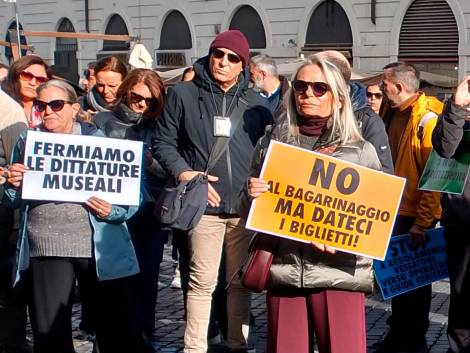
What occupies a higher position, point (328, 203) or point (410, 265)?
point (328, 203)

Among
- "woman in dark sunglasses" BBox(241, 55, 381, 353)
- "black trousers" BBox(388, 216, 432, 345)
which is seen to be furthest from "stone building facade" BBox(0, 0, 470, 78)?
"woman in dark sunglasses" BBox(241, 55, 381, 353)

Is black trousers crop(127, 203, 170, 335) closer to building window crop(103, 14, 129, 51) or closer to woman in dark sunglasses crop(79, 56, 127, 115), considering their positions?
woman in dark sunglasses crop(79, 56, 127, 115)

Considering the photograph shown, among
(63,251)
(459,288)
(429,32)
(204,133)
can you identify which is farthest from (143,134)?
(429,32)

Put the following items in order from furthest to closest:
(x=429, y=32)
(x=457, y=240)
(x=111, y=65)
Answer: (x=429, y=32)
(x=111, y=65)
(x=457, y=240)

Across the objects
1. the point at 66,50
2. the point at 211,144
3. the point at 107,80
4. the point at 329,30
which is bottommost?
the point at 211,144

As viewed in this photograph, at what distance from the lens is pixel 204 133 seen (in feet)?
18.3

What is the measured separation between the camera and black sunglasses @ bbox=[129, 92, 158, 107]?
234 inches

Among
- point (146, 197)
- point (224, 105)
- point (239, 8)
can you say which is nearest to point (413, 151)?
point (224, 105)

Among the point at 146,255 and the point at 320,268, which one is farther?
the point at 146,255

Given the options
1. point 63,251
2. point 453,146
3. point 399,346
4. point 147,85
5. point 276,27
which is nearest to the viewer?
point 63,251

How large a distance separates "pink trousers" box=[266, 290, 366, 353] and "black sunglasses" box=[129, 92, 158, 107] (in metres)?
2.03

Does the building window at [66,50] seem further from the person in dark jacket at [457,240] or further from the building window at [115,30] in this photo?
the person in dark jacket at [457,240]

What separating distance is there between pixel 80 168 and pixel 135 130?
1098 mm

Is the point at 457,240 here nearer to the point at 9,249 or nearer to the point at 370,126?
the point at 370,126
